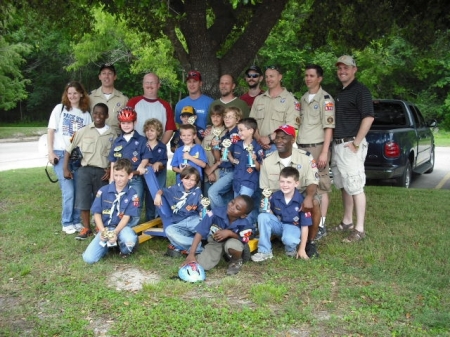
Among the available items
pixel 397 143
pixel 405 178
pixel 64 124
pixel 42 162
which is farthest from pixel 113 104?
pixel 42 162

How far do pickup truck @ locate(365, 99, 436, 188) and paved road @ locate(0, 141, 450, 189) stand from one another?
0.44m

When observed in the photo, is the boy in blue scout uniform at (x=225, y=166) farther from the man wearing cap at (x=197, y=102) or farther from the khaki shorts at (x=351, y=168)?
the khaki shorts at (x=351, y=168)

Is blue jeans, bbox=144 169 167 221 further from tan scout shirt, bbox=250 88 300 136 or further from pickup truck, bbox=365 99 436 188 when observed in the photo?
pickup truck, bbox=365 99 436 188

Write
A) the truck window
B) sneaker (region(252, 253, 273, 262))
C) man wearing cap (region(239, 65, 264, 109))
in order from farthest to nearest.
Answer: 1. the truck window
2. man wearing cap (region(239, 65, 264, 109))
3. sneaker (region(252, 253, 273, 262))

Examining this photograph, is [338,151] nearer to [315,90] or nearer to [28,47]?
[315,90]

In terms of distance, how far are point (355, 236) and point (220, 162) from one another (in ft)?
5.98

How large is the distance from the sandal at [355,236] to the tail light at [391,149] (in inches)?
146

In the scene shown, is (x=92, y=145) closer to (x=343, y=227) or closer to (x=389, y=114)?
(x=343, y=227)

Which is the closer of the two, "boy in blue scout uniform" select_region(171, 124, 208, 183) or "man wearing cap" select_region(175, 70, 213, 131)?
"boy in blue scout uniform" select_region(171, 124, 208, 183)

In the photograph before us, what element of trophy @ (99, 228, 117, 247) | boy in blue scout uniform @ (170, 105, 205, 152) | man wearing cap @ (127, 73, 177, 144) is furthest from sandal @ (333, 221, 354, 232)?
trophy @ (99, 228, 117, 247)

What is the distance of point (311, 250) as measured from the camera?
562cm

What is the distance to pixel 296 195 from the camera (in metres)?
5.55

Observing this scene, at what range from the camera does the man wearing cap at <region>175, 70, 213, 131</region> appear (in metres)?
6.76

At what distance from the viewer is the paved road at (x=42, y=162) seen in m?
12.3
